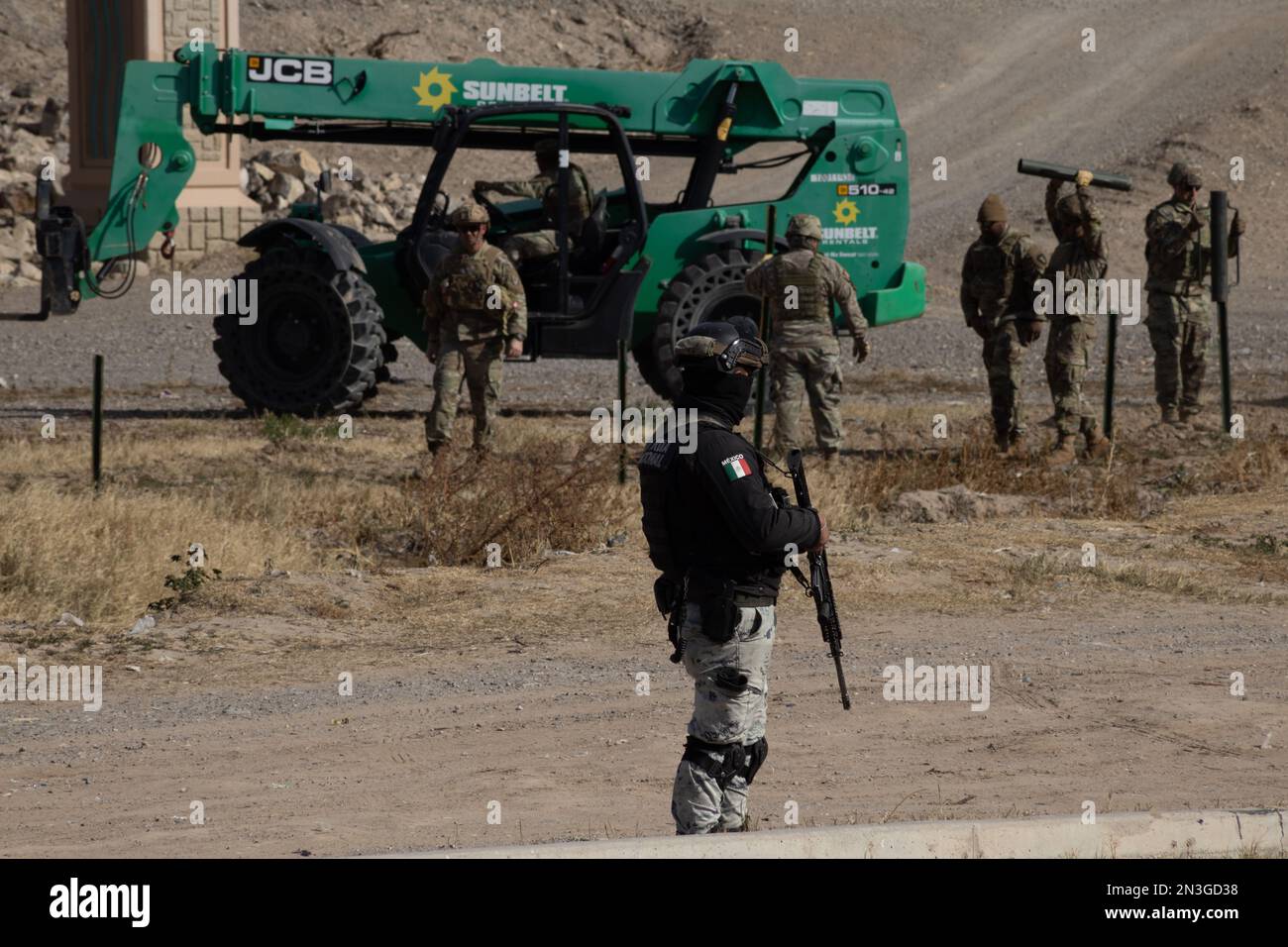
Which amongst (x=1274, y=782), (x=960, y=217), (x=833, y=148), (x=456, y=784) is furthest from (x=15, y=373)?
(x=960, y=217)

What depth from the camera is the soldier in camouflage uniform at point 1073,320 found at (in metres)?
13.6

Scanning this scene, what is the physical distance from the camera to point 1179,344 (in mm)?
15164

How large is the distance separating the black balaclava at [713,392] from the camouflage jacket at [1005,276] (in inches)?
315

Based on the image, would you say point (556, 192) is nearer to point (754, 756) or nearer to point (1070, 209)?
point (1070, 209)

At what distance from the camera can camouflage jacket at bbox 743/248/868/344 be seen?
509 inches

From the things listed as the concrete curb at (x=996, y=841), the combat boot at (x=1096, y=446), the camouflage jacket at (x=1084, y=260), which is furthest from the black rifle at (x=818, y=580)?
the combat boot at (x=1096, y=446)

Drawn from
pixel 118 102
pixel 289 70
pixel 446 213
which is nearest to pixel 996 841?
pixel 446 213

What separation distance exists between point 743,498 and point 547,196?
31.4ft

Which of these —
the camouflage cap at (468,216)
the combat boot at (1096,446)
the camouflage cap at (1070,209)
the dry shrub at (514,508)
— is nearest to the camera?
the dry shrub at (514,508)

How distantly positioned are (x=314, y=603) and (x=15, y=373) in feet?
31.6

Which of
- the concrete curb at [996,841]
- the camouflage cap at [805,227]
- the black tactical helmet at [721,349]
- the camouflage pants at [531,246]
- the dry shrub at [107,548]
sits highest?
the camouflage pants at [531,246]

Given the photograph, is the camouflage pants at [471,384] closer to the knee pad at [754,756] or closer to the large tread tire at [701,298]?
the large tread tire at [701,298]

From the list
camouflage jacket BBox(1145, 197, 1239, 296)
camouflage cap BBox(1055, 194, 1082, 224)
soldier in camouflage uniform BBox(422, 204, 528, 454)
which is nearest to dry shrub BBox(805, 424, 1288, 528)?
camouflage jacket BBox(1145, 197, 1239, 296)

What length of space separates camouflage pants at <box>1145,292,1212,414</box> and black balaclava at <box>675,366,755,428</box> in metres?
9.81
